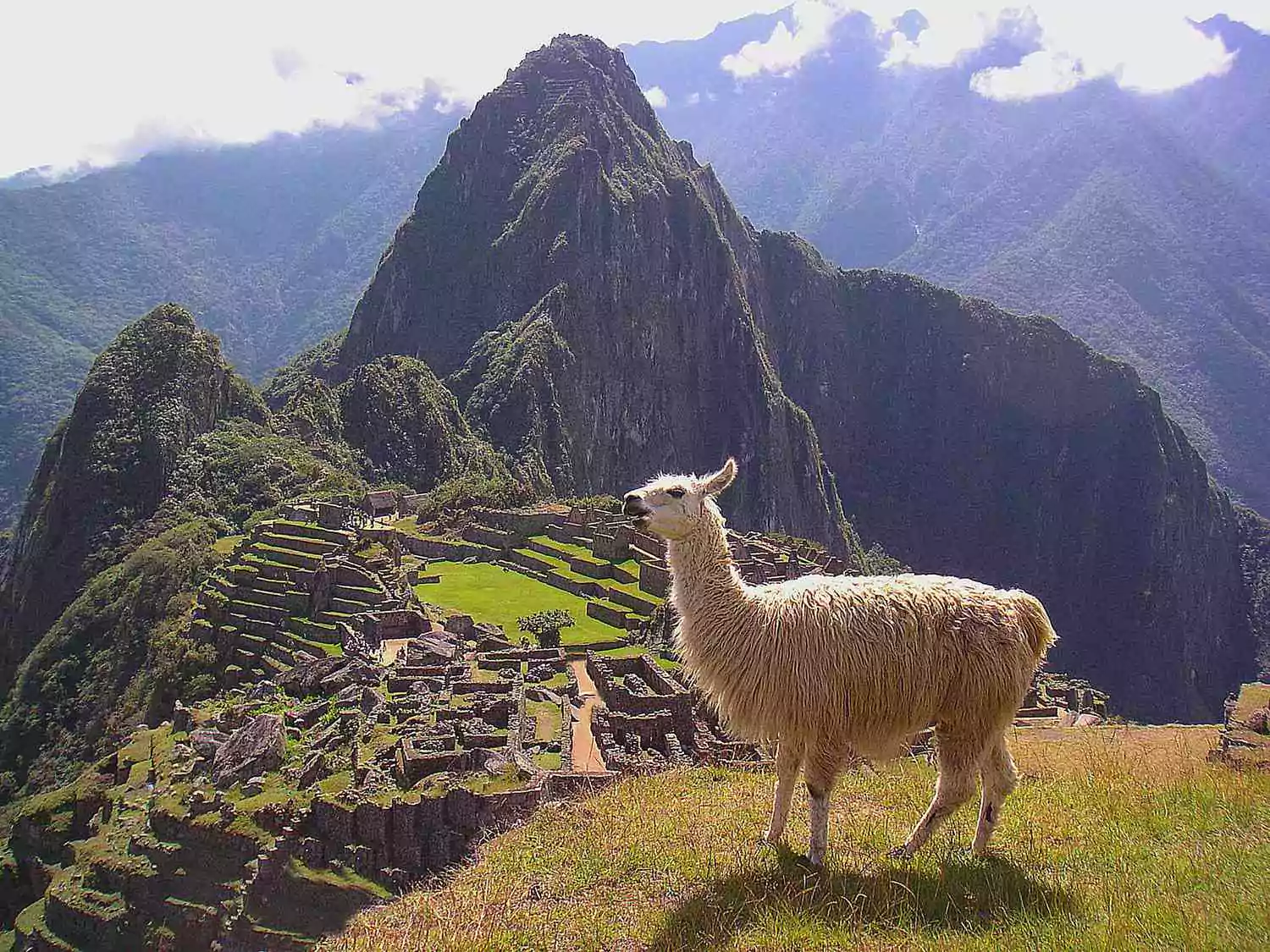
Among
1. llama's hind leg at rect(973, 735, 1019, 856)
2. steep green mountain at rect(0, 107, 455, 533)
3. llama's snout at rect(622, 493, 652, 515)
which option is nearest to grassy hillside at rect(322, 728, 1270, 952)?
llama's hind leg at rect(973, 735, 1019, 856)

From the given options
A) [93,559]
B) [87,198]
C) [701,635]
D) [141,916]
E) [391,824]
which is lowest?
[93,559]

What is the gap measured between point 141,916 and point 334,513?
90.0ft

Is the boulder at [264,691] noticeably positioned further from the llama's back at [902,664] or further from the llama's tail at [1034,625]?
the llama's tail at [1034,625]

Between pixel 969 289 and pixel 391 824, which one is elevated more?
A: pixel 969 289

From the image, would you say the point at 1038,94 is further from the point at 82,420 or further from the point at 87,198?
the point at 82,420

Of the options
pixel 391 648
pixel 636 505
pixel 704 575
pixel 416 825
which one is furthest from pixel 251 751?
pixel 636 505

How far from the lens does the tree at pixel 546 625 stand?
26616mm

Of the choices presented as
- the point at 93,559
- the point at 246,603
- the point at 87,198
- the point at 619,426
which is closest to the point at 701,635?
the point at 246,603

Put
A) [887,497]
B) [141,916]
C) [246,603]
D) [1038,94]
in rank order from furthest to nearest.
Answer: [1038,94], [887,497], [246,603], [141,916]

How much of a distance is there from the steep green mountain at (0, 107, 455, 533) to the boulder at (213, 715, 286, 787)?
85.6 meters

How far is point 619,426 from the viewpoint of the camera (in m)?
116

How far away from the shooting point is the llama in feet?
17.7

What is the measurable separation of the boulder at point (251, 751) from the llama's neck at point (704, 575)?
1102cm

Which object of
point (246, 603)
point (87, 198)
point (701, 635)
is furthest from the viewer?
point (87, 198)
